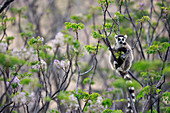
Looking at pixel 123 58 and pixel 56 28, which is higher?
pixel 56 28

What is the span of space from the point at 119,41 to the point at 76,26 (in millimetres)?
2636

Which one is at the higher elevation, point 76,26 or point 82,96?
point 76,26

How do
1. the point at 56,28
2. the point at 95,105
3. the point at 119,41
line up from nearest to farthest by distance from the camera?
the point at 95,105
the point at 119,41
the point at 56,28

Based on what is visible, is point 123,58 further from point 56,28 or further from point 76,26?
point 56,28

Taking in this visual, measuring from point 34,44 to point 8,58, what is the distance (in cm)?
137

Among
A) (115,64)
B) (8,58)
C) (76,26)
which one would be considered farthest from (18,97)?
(115,64)

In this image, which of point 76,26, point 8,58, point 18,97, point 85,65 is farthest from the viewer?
point 85,65

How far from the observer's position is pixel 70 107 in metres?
4.70

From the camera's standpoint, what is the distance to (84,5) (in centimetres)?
2011

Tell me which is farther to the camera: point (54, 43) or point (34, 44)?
point (34, 44)

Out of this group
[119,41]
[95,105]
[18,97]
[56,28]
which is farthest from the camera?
[56,28]

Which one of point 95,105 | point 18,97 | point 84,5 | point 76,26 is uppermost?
point 84,5

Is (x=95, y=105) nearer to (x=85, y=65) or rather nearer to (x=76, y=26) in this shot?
(x=76, y=26)

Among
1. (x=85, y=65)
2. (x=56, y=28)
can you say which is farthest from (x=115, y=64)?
(x=56, y=28)
